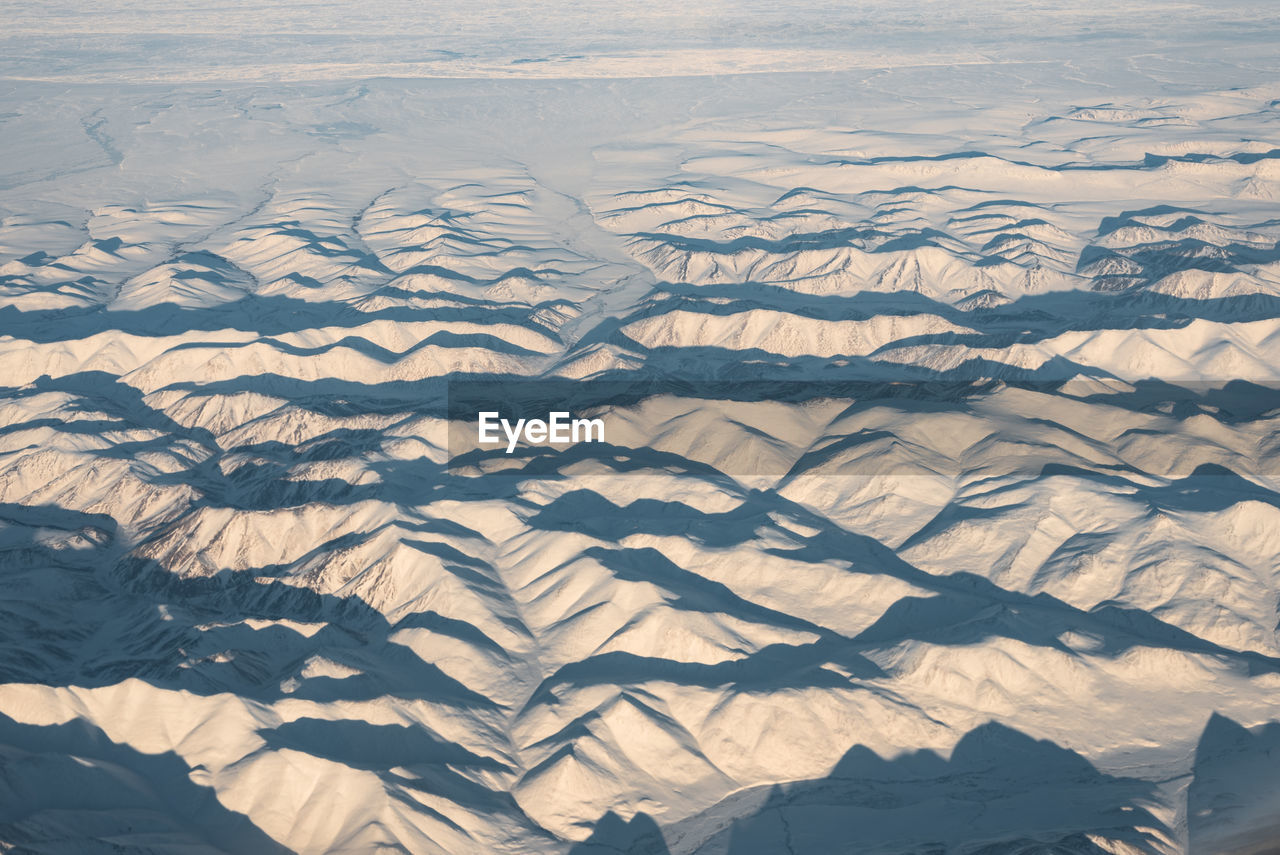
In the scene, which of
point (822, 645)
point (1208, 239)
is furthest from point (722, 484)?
point (1208, 239)

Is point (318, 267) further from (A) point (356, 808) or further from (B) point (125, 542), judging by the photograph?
(A) point (356, 808)

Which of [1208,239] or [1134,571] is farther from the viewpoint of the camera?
[1208,239]

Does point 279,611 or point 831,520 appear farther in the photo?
point 831,520

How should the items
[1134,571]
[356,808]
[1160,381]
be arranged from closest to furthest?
[356,808] < [1134,571] < [1160,381]

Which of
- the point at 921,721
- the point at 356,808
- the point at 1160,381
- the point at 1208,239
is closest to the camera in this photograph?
the point at 356,808

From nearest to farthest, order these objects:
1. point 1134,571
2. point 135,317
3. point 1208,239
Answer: point 1134,571 → point 135,317 → point 1208,239

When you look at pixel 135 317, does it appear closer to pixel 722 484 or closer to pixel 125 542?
pixel 125 542

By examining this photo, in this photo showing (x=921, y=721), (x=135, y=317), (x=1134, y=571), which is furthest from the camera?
(x=135, y=317)

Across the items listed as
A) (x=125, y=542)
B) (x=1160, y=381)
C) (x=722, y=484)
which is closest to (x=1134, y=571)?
(x=722, y=484)
